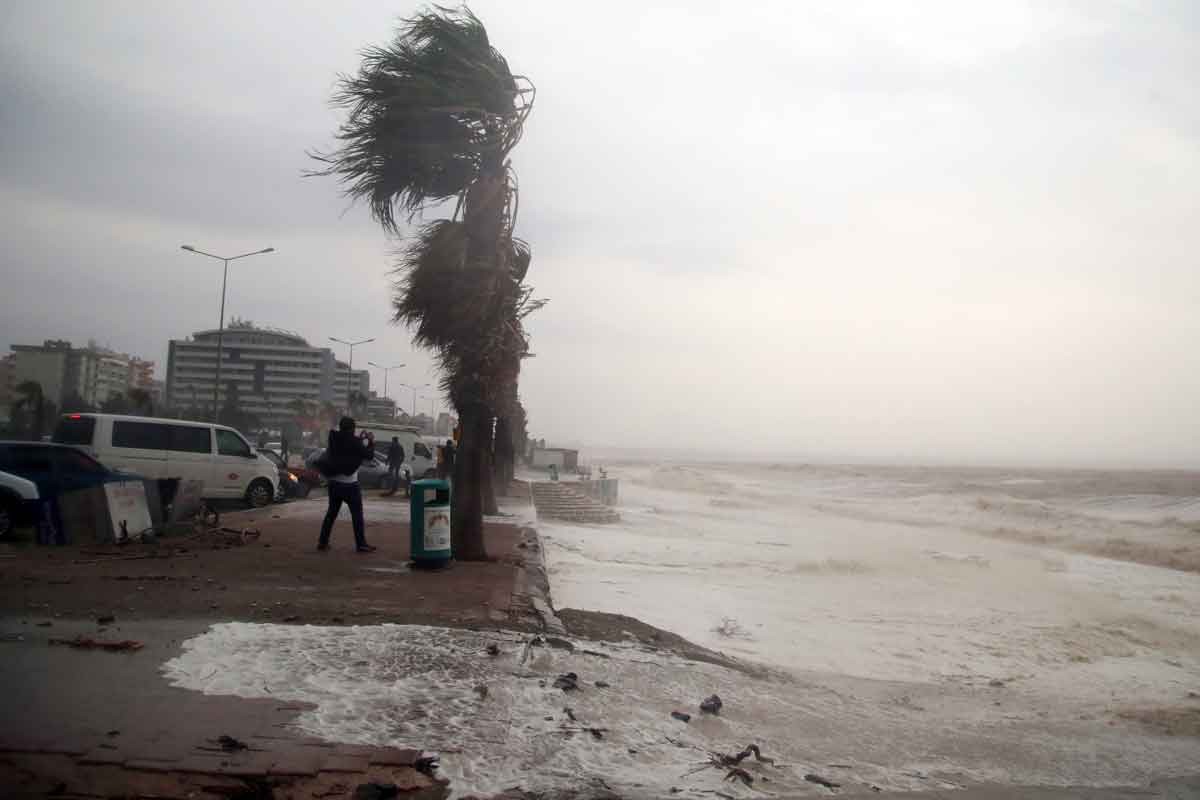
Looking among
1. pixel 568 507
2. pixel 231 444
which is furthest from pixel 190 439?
pixel 568 507

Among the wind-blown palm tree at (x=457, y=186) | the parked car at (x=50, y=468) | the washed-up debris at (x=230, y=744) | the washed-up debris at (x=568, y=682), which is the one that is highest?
the wind-blown palm tree at (x=457, y=186)

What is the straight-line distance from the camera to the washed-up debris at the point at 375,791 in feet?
12.5

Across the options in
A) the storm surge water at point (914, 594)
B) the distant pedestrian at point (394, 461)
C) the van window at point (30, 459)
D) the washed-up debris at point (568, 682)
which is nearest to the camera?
the washed-up debris at point (568, 682)

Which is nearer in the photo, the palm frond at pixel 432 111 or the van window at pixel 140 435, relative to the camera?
the palm frond at pixel 432 111

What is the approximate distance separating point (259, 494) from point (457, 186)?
1120 centimetres

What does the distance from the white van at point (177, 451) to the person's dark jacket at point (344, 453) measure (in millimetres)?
6612

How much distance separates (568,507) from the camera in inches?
1183

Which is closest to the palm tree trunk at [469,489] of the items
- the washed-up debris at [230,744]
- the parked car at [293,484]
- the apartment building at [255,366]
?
the washed-up debris at [230,744]

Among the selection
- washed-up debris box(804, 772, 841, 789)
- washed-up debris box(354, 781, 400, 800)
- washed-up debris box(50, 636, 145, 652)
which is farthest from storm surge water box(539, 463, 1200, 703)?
washed-up debris box(50, 636, 145, 652)

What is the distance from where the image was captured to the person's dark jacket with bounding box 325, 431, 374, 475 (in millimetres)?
11164

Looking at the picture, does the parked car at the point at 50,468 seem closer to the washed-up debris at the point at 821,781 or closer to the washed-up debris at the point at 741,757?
the washed-up debris at the point at 741,757

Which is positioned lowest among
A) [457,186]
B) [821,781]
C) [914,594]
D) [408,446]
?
[914,594]

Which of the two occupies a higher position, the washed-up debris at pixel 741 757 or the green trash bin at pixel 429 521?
the green trash bin at pixel 429 521

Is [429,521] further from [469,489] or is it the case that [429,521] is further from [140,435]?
[140,435]
